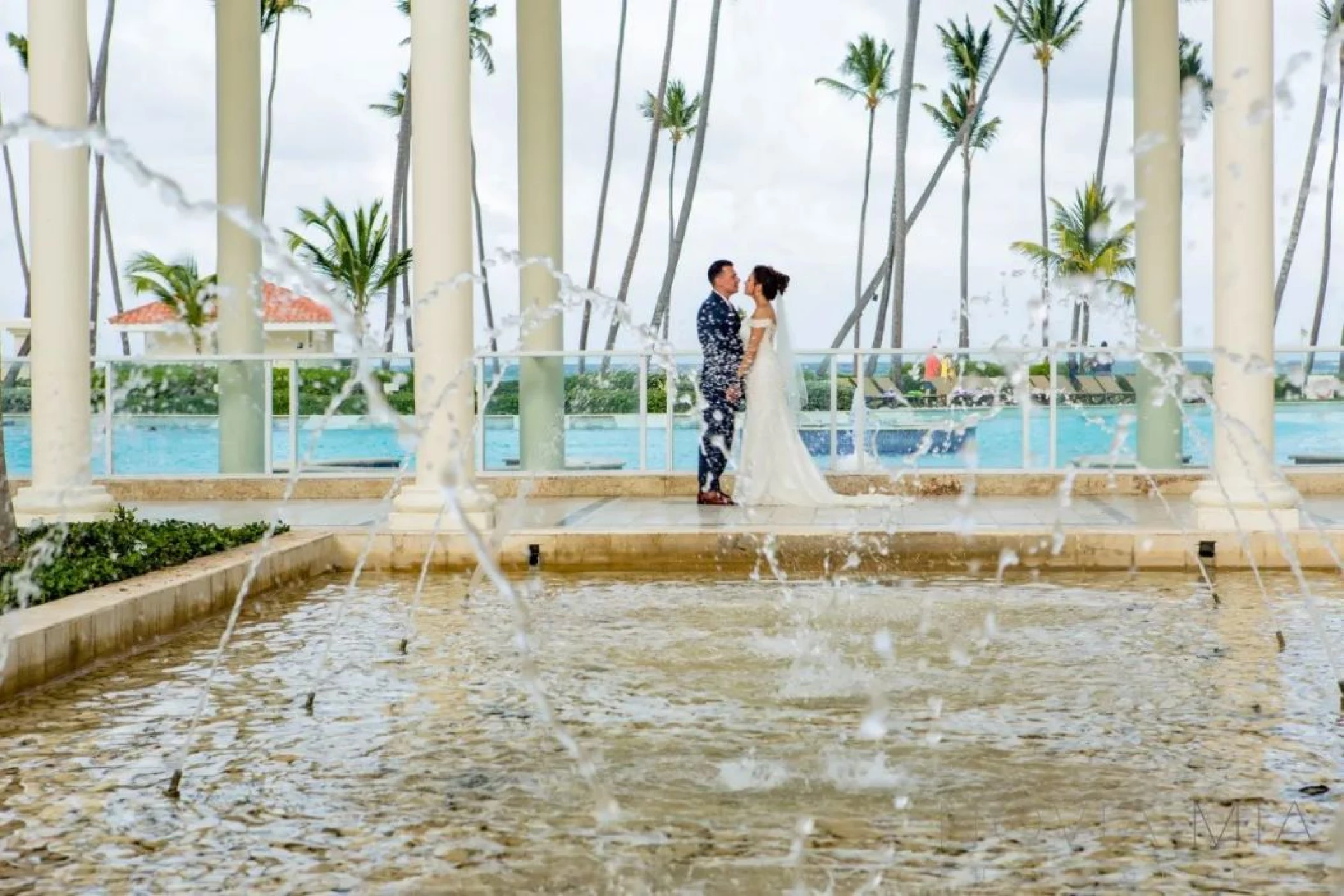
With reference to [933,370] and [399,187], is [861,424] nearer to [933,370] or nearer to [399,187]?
[933,370]

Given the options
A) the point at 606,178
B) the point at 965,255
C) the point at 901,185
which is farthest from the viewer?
the point at 965,255

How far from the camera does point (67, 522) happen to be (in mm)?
11883

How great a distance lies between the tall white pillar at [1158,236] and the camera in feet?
52.1

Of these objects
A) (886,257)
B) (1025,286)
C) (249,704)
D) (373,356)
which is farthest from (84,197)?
(1025,286)

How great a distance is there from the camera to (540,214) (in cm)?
1689

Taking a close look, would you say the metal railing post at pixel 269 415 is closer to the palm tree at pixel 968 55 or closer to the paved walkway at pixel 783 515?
the paved walkway at pixel 783 515

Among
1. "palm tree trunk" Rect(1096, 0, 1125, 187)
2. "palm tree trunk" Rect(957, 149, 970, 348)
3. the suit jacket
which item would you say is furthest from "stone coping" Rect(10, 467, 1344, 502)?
"palm tree trunk" Rect(957, 149, 970, 348)

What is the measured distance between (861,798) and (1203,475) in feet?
36.4

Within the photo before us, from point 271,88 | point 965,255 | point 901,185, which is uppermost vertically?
point 271,88

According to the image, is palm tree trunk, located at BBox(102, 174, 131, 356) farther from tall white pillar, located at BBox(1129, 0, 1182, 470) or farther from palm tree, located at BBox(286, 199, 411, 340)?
tall white pillar, located at BBox(1129, 0, 1182, 470)

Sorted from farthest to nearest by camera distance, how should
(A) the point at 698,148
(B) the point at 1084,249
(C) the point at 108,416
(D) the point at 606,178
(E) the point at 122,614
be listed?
(B) the point at 1084,249, (D) the point at 606,178, (A) the point at 698,148, (C) the point at 108,416, (E) the point at 122,614

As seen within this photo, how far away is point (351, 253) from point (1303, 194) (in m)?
26.0

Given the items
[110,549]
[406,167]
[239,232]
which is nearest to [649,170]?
[406,167]

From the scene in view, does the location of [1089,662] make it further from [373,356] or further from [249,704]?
[373,356]
